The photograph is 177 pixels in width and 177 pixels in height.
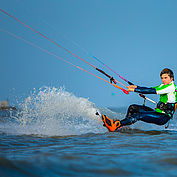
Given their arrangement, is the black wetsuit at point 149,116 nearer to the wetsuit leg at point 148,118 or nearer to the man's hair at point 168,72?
the wetsuit leg at point 148,118

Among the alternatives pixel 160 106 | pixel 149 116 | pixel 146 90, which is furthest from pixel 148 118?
pixel 146 90

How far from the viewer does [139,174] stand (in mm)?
2498

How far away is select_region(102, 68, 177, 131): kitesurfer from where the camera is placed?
20.5 feet

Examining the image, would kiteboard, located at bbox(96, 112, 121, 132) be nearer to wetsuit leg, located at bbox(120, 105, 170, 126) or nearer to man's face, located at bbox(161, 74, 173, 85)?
wetsuit leg, located at bbox(120, 105, 170, 126)

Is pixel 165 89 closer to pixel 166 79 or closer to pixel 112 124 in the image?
pixel 166 79

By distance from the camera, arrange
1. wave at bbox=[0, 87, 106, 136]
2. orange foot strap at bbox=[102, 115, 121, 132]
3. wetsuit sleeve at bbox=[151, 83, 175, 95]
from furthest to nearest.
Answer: wave at bbox=[0, 87, 106, 136] < orange foot strap at bbox=[102, 115, 121, 132] < wetsuit sleeve at bbox=[151, 83, 175, 95]

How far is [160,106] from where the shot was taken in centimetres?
648

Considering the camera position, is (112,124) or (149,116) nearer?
(149,116)

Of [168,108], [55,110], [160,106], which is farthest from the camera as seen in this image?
[55,110]

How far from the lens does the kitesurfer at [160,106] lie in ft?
20.5

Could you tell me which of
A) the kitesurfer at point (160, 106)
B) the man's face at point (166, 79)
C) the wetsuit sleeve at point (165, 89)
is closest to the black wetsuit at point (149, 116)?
the kitesurfer at point (160, 106)

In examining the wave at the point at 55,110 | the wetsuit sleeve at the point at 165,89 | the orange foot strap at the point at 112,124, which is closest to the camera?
the wetsuit sleeve at the point at 165,89

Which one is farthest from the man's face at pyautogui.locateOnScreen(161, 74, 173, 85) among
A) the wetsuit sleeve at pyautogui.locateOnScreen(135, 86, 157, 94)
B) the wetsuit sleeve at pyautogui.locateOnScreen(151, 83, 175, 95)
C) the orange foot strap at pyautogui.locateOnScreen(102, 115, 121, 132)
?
the orange foot strap at pyautogui.locateOnScreen(102, 115, 121, 132)

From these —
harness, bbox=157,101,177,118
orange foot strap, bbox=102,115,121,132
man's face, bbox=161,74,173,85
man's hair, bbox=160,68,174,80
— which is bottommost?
A: orange foot strap, bbox=102,115,121,132
